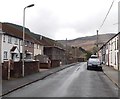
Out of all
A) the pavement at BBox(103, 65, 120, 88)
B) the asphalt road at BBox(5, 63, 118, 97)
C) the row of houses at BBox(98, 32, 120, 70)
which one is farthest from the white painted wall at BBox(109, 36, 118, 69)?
the asphalt road at BBox(5, 63, 118, 97)

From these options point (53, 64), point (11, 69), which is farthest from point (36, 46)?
point (11, 69)

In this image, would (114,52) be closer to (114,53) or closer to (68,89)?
(114,53)

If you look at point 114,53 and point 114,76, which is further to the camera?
point 114,53

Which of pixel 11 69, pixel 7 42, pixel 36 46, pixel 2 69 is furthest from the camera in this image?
pixel 36 46

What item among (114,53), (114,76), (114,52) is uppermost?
(114,52)

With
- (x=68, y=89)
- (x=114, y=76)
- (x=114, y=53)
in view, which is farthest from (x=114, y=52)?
(x=68, y=89)

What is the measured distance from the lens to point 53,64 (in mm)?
50875

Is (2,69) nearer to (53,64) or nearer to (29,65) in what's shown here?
(29,65)

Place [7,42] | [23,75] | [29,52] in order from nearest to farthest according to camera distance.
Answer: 1. [23,75]
2. [7,42]
3. [29,52]

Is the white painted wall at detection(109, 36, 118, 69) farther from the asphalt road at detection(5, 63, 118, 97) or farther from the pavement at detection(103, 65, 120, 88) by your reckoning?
the asphalt road at detection(5, 63, 118, 97)

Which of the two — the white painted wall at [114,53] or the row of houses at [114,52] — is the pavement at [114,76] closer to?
the row of houses at [114,52]

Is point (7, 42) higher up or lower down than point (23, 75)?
higher up

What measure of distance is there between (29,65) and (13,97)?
54.7 ft

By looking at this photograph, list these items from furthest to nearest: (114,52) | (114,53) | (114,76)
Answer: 1. (114,53)
2. (114,52)
3. (114,76)
